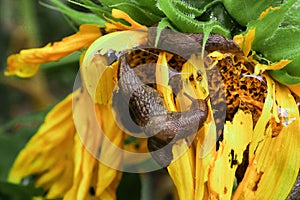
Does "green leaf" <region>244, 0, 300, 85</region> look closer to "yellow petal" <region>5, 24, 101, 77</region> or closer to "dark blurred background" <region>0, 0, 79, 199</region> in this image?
"yellow petal" <region>5, 24, 101, 77</region>

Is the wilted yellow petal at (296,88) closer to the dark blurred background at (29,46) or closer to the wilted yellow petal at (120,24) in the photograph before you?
the wilted yellow petal at (120,24)

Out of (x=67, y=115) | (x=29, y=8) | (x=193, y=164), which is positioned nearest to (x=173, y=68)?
(x=193, y=164)

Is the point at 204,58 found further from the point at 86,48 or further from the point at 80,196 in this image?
the point at 80,196

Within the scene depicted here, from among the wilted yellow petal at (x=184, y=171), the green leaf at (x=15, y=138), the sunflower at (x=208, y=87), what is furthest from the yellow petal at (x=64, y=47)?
the green leaf at (x=15, y=138)

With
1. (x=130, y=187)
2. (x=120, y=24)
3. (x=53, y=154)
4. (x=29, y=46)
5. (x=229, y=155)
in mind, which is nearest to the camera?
(x=229, y=155)

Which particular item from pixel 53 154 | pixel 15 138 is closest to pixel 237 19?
pixel 53 154

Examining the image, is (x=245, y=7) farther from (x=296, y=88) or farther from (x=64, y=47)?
(x=64, y=47)
